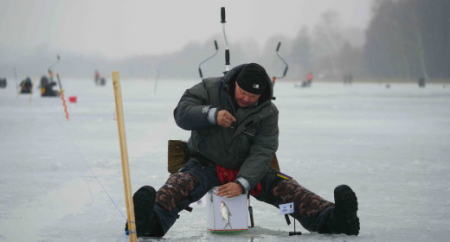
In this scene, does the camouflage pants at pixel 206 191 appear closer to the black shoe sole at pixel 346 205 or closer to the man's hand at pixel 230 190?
the black shoe sole at pixel 346 205

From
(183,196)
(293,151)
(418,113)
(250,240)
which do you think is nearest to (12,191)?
(183,196)

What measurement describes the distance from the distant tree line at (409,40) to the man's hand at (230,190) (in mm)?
92081

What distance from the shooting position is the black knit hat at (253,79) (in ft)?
13.4

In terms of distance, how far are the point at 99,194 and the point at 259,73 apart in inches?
94.4

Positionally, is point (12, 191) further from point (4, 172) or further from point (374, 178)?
point (374, 178)

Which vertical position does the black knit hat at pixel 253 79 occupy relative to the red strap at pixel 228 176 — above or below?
above

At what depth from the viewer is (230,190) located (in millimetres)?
4004

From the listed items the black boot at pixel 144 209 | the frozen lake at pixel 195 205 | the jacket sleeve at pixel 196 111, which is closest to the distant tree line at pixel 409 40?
the frozen lake at pixel 195 205

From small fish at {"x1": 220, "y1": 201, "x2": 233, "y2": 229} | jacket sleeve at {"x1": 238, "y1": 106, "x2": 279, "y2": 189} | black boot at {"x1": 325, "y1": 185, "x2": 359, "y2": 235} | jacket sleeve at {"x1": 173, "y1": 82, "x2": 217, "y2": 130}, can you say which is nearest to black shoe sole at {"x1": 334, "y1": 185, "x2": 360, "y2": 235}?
black boot at {"x1": 325, "y1": 185, "x2": 359, "y2": 235}

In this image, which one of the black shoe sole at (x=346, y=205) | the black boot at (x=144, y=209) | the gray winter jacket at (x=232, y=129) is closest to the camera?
the black boot at (x=144, y=209)

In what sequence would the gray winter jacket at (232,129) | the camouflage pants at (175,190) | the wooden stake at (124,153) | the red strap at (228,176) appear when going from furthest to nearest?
1. the red strap at (228,176)
2. the gray winter jacket at (232,129)
3. the camouflage pants at (175,190)
4. the wooden stake at (124,153)

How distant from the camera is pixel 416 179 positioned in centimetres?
683

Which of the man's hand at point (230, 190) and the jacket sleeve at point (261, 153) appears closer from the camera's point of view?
the man's hand at point (230, 190)

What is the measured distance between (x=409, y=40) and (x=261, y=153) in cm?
10151
